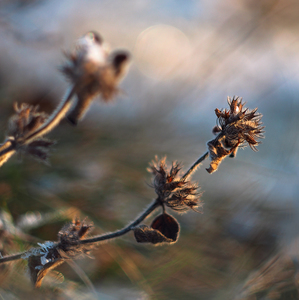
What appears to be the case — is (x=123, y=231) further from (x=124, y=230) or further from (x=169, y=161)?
(x=169, y=161)

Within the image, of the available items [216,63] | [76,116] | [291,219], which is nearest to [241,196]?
[291,219]

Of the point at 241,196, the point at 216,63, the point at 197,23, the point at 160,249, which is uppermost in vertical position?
the point at 197,23

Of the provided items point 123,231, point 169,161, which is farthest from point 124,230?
point 169,161

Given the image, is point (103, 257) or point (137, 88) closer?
point (103, 257)

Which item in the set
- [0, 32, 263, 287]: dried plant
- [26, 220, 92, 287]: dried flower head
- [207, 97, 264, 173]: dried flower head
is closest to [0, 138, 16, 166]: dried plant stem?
[0, 32, 263, 287]: dried plant

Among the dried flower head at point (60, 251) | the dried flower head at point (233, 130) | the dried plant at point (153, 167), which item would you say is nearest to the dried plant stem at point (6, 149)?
the dried plant at point (153, 167)

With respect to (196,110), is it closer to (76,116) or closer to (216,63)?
(216,63)

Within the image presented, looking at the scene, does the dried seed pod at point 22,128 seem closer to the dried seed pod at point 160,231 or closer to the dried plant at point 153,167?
the dried plant at point 153,167
